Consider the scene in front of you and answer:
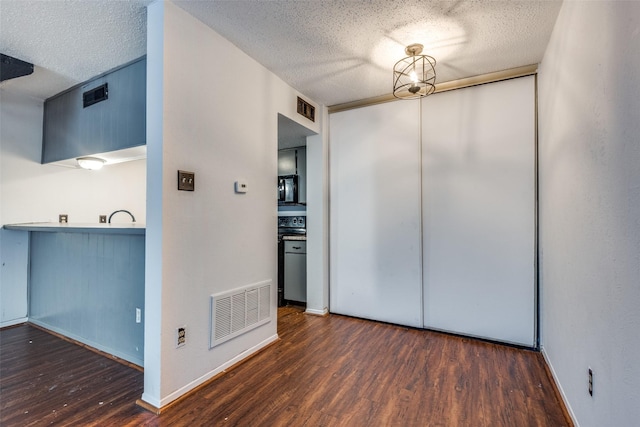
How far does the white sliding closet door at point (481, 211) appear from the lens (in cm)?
257

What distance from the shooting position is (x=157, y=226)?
1762 mm

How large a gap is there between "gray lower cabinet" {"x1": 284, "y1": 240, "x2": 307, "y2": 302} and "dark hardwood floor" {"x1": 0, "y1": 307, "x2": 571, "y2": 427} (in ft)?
3.49

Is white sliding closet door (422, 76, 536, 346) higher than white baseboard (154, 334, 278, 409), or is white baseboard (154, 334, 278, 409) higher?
white sliding closet door (422, 76, 536, 346)

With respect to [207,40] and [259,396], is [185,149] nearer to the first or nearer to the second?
[207,40]

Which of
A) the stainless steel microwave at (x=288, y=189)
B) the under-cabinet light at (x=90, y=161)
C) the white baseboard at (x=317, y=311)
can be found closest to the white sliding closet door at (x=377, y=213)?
the white baseboard at (x=317, y=311)

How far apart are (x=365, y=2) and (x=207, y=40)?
42.4 inches

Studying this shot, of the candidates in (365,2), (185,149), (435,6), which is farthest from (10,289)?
(435,6)

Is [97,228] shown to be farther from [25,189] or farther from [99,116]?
[25,189]

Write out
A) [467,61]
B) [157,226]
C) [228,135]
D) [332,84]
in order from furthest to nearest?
[332,84]
[467,61]
[228,135]
[157,226]

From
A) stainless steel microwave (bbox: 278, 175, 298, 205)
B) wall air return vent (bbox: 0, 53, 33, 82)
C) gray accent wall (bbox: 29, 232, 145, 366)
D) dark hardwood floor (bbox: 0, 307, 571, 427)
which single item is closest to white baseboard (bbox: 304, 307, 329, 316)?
dark hardwood floor (bbox: 0, 307, 571, 427)

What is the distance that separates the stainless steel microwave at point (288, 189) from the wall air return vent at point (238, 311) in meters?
1.84

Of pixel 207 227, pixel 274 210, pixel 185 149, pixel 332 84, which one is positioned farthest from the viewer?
pixel 332 84

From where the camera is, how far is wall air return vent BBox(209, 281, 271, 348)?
2.10 m

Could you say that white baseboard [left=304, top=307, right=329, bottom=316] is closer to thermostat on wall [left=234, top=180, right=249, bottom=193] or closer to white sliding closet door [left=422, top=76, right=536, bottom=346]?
white sliding closet door [left=422, top=76, right=536, bottom=346]
